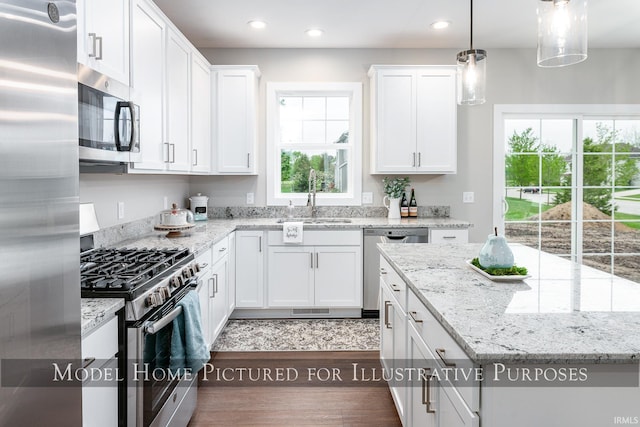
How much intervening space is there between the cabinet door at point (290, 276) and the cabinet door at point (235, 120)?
931 millimetres

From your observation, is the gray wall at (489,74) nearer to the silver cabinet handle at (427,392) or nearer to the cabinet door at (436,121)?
the cabinet door at (436,121)

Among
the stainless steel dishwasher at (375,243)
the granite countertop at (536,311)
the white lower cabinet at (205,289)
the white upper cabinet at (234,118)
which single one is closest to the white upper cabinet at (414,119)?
the stainless steel dishwasher at (375,243)

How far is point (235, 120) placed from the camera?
4066 millimetres

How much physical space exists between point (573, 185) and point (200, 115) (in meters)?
3.86

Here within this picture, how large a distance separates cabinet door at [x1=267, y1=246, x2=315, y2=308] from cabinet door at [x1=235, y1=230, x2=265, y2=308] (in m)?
0.09

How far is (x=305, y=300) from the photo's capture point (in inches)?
152

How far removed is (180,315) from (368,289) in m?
2.20

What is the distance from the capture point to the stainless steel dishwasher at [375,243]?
3803mm

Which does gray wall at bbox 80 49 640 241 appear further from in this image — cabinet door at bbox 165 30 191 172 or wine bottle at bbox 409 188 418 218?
cabinet door at bbox 165 30 191 172

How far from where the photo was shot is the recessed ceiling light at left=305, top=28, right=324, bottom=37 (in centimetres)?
380

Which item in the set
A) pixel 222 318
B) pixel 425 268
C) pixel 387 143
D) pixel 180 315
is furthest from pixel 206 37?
pixel 425 268

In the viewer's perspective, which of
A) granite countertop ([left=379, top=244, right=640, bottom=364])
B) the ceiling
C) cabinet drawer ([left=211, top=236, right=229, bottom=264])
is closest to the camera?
granite countertop ([left=379, top=244, right=640, bottom=364])

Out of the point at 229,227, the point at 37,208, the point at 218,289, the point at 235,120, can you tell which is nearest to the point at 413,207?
the point at 229,227

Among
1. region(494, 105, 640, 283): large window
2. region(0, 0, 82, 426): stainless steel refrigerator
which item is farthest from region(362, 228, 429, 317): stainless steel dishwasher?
region(0, 0, 82, 426): stainless steel refrigerator
